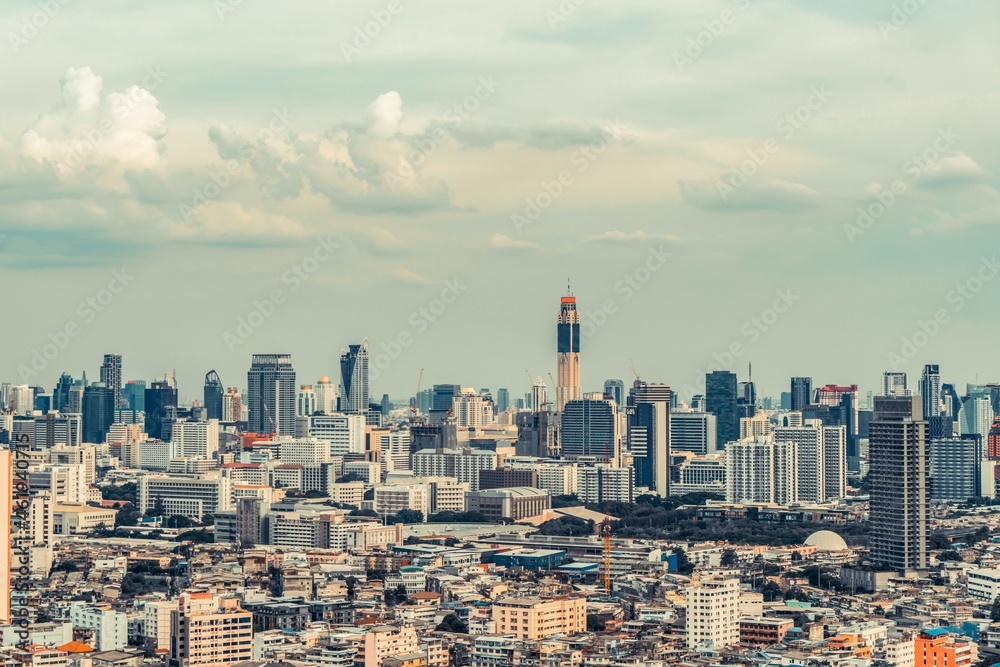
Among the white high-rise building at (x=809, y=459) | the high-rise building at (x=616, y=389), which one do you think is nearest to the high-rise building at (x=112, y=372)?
the high-rise building at (x=616, y=389)

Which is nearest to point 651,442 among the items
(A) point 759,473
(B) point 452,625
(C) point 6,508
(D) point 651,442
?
(D) point 651,442

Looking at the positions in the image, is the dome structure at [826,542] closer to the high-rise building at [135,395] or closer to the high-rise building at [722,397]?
the high-rise building at [722,397]

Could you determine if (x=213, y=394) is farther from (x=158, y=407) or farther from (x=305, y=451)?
(x=305, y=451)

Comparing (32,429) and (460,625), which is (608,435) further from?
(460,625)

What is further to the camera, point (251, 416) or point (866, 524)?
point (251, 416)

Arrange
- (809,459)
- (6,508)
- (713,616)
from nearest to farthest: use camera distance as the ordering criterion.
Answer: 1. (6,508)
2. (713,616)
3. (809,459)

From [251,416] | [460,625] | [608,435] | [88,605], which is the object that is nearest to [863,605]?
[460,625]
